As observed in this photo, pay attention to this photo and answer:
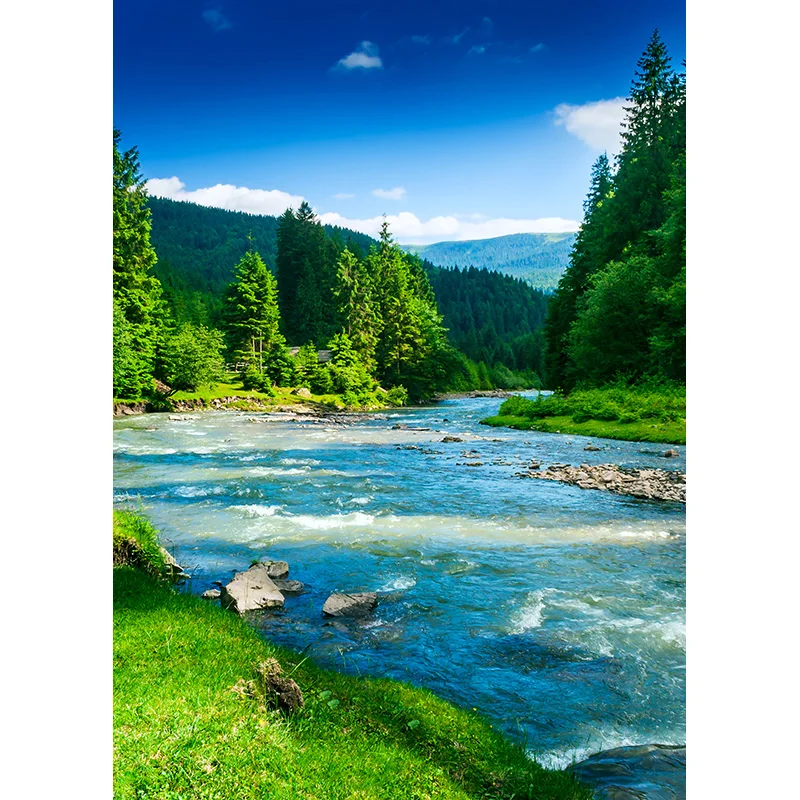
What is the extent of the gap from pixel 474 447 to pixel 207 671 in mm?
12096

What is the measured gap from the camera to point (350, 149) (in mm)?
5441

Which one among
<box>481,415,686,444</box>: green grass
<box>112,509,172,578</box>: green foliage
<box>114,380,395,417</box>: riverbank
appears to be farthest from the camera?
<box>114,380,395,417</box>: riverbank

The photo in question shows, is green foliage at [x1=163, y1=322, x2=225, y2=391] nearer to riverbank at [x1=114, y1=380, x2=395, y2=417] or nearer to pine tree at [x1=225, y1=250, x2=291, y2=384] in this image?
riverbank at [x1=114, y1=380, x2=395, y2=417]

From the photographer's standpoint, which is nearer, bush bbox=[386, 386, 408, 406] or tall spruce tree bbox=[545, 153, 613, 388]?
tall spruce tree bbox=[545, 153, 613, 388]

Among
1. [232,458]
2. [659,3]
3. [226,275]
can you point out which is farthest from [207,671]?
[226,275]

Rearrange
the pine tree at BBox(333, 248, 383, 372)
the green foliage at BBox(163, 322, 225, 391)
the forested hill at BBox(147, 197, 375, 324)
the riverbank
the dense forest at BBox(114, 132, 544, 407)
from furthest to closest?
the forested hill at BBox(147, 197, 375, 324)
the pine tree at BBox(333, 248, 383, 372)
the green foliage at BBox(163, 322, 225, 391)
the dense forest at BBox(114, 132, 544, 407)
the riverbank

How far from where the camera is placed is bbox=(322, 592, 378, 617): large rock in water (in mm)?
4543

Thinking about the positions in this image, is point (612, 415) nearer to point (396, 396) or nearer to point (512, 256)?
point (396, 396)

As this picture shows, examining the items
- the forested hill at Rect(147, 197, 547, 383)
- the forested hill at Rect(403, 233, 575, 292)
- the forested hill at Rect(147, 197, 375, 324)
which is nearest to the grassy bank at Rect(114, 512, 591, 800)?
the forested hill at Rect(147, 197, 547, 383)

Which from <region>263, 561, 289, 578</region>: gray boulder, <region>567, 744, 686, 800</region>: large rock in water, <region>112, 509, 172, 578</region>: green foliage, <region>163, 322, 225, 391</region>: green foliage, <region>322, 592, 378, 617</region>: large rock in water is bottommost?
<region>567, 744, 686, 800</region>: large rock in water

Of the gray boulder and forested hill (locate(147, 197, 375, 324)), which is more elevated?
forested hill (locate(147, 197, 375, 324))

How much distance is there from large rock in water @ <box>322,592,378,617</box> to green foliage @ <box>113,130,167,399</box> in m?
16.4
